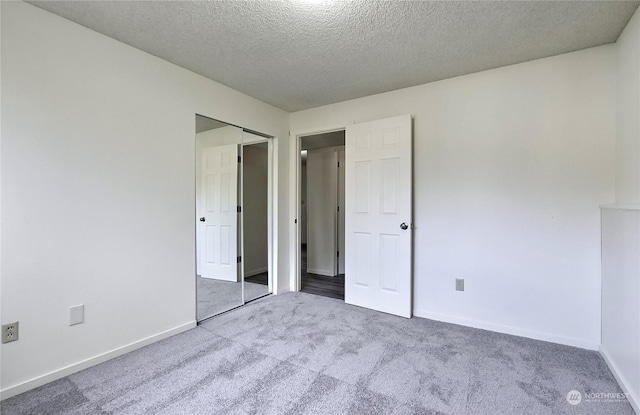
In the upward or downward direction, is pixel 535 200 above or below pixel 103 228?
above

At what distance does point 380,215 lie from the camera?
308 cm

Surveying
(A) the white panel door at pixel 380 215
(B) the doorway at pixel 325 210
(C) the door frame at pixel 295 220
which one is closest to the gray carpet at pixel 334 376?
(A) the white panel door at pixel 380 215

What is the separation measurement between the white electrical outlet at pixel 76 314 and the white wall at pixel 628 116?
3.75 m

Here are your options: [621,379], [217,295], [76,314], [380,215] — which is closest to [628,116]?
[621,379]

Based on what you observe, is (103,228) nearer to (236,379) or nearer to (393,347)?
(236,379)

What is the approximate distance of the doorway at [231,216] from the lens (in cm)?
285

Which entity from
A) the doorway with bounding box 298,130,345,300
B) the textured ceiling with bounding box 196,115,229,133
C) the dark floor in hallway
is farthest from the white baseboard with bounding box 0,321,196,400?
the doorway with bounding box 298,130,345,300

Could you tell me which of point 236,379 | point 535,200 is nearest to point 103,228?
point 236,379

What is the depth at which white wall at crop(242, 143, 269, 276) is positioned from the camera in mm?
3396

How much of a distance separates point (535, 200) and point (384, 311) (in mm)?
1756

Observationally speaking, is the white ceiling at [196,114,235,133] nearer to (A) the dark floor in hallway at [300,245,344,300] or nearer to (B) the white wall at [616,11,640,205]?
(A) the dark floor in hallway at [300,245,344,300]

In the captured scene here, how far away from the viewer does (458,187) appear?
9.06 feet

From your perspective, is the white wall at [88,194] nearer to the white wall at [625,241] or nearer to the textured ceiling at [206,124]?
the textured ceiling at [206,124]

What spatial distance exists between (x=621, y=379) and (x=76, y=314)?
3588mm
